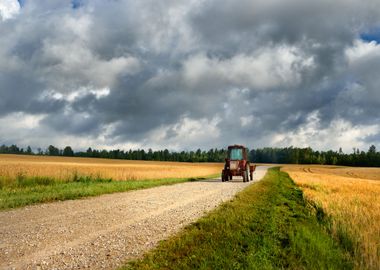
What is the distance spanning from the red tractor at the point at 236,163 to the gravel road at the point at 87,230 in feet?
51.9

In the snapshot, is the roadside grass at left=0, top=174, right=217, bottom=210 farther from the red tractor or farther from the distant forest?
the distant forest

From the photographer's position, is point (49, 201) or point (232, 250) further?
point (49, 201)

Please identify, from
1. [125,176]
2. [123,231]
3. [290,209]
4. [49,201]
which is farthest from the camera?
[125,176]

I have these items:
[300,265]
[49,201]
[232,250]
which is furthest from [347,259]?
[49,201]

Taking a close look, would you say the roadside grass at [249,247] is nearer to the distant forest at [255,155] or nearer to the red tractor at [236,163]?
the red tractor at [236,163]

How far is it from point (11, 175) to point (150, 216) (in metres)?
15.2

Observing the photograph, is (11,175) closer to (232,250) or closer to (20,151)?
(232,250)

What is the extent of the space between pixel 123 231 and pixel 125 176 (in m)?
21.5

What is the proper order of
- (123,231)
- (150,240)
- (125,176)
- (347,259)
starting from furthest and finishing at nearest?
(125,176)
(123,231)
(150,240)
(347,259)

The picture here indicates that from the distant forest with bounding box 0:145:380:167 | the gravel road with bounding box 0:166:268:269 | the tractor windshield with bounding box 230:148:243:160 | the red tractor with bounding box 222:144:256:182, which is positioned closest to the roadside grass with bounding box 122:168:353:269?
the gravel road with bounding box 0:166:268:269

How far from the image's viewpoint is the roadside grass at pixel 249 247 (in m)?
6.28

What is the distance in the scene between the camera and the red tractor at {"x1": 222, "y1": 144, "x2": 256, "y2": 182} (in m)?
30.0

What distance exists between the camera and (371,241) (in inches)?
297

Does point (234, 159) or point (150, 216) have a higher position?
point (234, 159)
